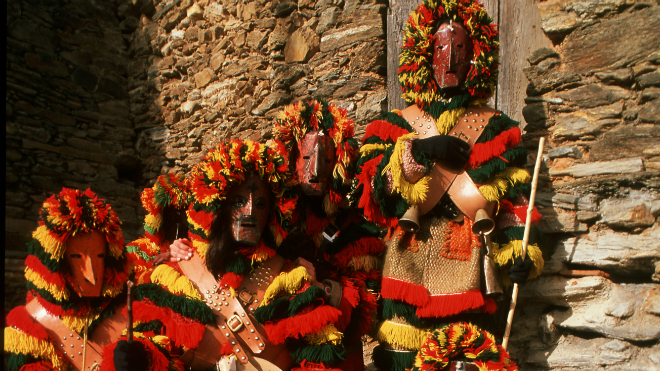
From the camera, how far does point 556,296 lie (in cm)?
312

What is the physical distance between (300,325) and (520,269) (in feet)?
3.99

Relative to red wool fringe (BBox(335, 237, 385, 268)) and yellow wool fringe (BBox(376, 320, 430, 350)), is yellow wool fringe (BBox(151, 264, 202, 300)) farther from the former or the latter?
yellow wool fringe (BBox(376, 320, 430, 350))

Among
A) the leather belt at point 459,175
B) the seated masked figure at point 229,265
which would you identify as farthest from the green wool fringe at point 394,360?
the leather belt at point 459,175

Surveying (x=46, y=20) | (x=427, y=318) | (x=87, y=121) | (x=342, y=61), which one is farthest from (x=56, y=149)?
(x=427, y=318)

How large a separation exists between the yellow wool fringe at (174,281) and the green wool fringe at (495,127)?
1.78m

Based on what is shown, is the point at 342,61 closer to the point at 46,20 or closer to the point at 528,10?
the point at 528,10

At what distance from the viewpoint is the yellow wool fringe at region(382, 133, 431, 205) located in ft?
9.09

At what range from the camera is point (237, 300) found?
2.62 metres

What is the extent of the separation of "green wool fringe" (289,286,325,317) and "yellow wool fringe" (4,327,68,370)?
1.14 metres

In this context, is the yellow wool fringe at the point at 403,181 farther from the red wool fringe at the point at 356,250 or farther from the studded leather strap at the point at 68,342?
the studded leather strap at the point at 68,342

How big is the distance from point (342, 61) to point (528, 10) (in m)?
1.49

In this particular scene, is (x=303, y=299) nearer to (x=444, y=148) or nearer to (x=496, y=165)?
(x=444, y=148)

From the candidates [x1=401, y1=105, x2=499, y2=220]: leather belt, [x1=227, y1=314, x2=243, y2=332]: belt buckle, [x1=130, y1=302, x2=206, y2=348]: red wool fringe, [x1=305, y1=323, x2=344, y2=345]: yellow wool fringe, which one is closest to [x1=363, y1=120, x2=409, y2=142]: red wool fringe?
[x1=401, y1=105, x2=499, y2=220]: leather belt

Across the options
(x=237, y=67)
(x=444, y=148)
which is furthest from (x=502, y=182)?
(x=237, y=67)
